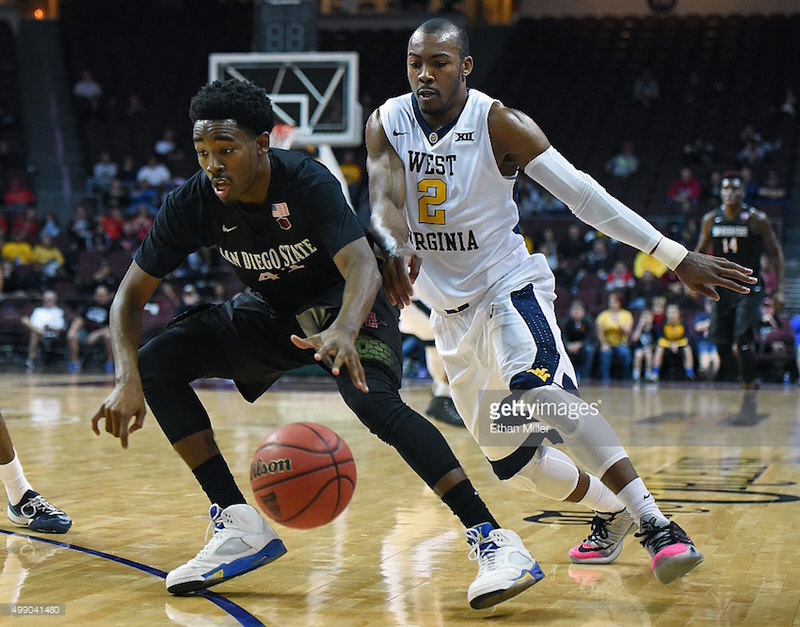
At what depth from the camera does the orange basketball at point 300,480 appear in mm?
3730

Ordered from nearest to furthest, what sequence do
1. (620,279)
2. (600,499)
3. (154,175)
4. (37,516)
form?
1. (600,499)
2. (37,516)
3. (620,279)
4. (154,175)

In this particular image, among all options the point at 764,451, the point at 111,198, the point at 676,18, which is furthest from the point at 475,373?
the point at 676,18

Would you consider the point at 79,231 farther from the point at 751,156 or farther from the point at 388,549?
the point at 388,549

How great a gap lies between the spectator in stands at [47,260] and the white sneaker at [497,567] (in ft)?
48.1

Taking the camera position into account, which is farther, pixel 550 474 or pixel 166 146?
pixel 166 146

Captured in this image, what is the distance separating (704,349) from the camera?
14.6 metres

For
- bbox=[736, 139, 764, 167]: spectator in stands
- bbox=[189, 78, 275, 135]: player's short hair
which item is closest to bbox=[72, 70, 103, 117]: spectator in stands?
bbox=[736, 139, 764, 167]: spectator in stands

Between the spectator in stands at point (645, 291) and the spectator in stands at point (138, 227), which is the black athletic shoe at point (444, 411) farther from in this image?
the spectator in stands at point (138, 227)

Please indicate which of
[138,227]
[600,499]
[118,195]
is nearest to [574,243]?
[138,227]

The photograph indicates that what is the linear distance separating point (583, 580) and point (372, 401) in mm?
1039

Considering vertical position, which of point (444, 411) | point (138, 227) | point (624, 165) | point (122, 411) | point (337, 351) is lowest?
point (444, 411)

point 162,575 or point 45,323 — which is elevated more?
point 162,575

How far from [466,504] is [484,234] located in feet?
3.51

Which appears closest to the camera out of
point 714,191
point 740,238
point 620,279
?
point 740,238
